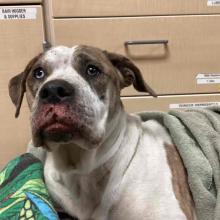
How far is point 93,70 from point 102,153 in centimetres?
19

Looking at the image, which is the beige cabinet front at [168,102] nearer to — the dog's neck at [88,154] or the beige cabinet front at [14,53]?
the beige cabinet front at [14,53]

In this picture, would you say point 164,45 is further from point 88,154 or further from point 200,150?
point 88,154

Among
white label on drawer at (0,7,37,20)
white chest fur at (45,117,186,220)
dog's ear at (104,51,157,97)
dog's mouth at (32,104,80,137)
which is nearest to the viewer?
dog's mouth at (32,104,80,137)

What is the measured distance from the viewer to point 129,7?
1388 mm

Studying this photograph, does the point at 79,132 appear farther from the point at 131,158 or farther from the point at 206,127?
the point at 206,127

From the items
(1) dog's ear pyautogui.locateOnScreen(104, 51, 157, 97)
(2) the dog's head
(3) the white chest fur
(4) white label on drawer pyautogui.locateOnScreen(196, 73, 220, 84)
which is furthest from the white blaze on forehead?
(4) white label on drawer pyautogui.locateOnScreen(196, 73, 220, 84)

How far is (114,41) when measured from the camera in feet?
4.61

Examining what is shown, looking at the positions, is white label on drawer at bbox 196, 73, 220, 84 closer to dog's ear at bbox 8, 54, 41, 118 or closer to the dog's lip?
dog's ear at bbox 8, 54, 41, 118

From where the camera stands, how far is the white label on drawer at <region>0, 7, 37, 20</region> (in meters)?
1.33

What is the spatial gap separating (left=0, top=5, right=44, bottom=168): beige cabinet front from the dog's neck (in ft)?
1.60

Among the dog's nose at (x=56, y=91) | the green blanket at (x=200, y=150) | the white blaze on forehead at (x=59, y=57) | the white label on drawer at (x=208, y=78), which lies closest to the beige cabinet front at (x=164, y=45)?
the white label on drawer at (x=208, y=78)

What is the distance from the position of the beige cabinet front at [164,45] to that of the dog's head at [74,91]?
1.22 ft

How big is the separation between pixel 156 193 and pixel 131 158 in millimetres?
102

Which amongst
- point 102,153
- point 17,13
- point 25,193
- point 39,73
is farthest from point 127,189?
point 17,13
